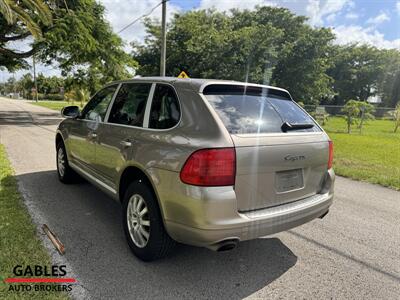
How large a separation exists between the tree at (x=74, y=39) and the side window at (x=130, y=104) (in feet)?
40.5

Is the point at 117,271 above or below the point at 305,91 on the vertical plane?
below

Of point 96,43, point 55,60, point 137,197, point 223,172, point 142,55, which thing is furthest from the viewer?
point 142,55

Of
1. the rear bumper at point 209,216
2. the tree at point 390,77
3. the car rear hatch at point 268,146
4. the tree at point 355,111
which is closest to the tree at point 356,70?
the tree at point 390,77

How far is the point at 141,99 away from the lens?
344 cm

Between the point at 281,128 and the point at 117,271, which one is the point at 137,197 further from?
the point at 281,128

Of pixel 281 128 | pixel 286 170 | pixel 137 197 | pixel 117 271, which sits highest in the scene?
pixel 281 128

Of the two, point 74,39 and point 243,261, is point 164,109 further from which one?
point 74,39

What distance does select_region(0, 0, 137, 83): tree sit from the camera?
1473 cm

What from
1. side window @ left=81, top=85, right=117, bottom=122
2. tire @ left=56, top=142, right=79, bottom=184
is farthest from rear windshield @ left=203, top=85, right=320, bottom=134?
tire @ left=56, top=142, right=79, bottom=184

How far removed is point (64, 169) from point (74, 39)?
39.4ft

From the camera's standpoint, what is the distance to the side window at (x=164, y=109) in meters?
2.89

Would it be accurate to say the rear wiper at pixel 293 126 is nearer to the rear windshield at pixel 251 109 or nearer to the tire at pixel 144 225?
the rear windshield at pixel 251 109

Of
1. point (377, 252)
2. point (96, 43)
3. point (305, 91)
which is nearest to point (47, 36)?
point (96, 43)

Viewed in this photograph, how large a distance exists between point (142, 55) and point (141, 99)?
25671 millimetres
